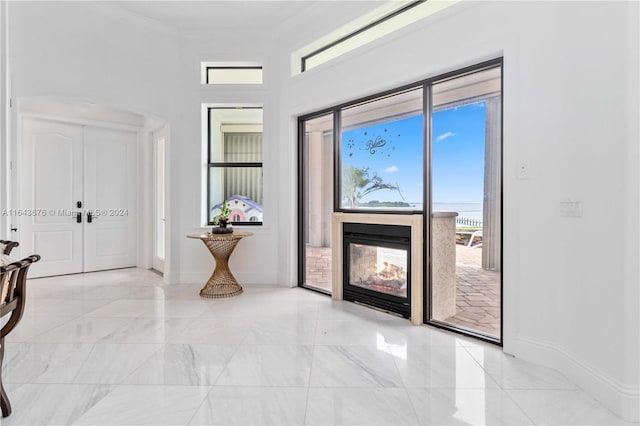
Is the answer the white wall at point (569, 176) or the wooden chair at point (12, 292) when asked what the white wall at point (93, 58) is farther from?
the white wall at point (569, 176)

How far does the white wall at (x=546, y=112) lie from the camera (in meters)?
1.81

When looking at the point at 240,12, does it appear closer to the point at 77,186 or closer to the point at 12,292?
the point at 77,186

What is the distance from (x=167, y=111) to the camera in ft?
14.6

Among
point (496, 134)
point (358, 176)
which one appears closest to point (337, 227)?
point (358, 176)

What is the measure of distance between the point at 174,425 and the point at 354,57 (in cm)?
354

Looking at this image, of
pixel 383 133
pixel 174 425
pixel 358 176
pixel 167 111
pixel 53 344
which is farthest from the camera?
pixel 167 111

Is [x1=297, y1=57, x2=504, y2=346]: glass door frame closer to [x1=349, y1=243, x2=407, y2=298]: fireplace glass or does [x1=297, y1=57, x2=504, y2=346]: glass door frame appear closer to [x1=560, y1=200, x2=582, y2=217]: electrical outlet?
[x1=349, y1=243, x2=407, y2=298]: fireplace glass

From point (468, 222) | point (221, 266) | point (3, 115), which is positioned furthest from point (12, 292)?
point (468, 222)

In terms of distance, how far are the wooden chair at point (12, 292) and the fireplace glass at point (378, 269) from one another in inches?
111

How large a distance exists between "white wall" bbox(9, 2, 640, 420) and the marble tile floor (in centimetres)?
35

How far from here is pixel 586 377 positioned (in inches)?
78.4

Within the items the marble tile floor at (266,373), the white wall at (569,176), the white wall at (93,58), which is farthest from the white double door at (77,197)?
the white wall at (569,176)

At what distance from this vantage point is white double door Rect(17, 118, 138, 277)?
4.85 meters

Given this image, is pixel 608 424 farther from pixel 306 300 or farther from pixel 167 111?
pixel 167 111
